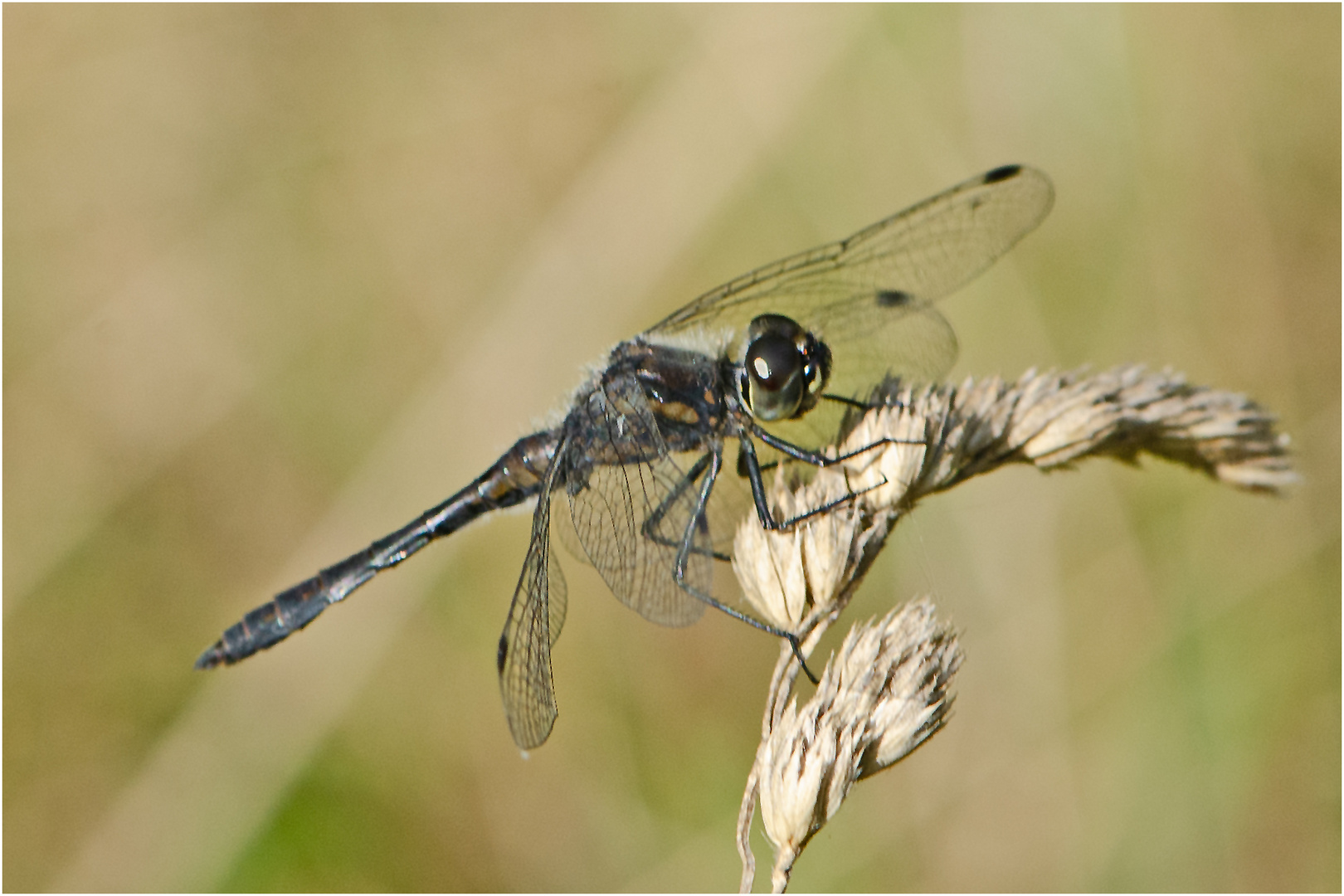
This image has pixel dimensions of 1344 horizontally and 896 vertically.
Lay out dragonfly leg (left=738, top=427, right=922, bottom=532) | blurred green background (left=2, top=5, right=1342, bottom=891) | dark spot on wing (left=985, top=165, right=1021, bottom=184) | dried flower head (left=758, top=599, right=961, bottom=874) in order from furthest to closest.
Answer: blurred green background (left=2, top=5, right=1342, bottom=891)
dark spot on wing (left=985, top=165, right=1021, bottom=184)
dragonfly leg (left=738, top=427, right=922, bottom=532)
dried flower head (left=758, top=599, right=961, bottom=874)

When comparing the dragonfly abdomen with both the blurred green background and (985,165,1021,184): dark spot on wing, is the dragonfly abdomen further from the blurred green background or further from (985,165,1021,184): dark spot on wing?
(985,165,1021,184): dark spot on wing

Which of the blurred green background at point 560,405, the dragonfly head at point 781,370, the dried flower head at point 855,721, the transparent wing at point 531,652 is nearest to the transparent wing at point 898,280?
the dragonfly head at point 781,370

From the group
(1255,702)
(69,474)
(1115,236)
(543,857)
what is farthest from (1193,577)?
(69,474)

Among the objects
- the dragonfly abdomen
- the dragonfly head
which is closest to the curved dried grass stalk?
the dragonfly head

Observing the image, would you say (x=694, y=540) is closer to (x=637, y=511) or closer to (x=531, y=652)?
(x=637, y=511)

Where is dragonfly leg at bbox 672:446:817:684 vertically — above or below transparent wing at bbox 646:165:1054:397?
below

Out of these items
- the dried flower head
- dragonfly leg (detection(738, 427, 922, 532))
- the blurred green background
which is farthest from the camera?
the blurred green background
